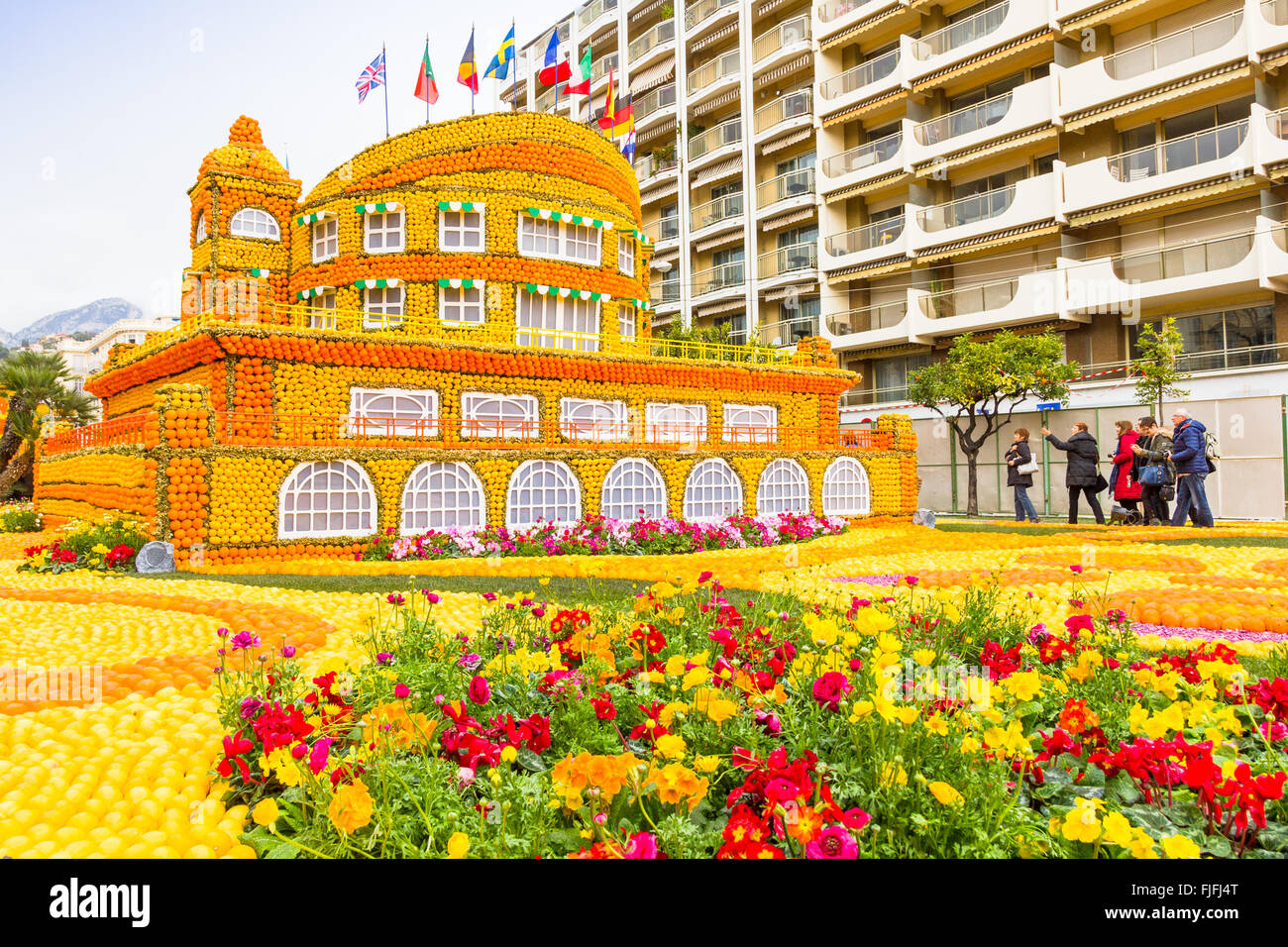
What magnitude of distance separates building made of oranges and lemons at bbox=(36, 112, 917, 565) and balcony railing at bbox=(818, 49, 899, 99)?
595 inches

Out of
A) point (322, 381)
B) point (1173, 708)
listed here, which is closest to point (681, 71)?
point (322, 381)

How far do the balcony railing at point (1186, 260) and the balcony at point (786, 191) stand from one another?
14704 mm

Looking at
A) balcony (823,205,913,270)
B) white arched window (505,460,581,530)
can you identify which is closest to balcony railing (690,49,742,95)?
balcony (823,205,913,270)

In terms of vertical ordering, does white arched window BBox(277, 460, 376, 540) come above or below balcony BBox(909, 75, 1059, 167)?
below

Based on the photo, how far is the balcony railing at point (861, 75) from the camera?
33406 mm

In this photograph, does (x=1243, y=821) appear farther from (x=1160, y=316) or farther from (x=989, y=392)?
(x=1160, y=316)

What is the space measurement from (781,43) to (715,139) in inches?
220

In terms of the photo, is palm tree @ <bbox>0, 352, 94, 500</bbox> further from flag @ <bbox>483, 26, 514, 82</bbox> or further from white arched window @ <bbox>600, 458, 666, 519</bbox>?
white arched window @ <bbox>600, 458, 666, 519</bbox>

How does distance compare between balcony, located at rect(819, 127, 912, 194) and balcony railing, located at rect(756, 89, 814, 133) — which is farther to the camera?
balcony railing, located at rect(756, 89, 814, 133)

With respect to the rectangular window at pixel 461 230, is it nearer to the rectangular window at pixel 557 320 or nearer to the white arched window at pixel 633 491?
the rectangular window at pixel 557 320

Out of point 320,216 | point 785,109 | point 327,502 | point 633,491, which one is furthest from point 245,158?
point 785,109

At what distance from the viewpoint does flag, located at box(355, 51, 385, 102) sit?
24531 millimetres

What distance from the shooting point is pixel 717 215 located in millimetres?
42281
